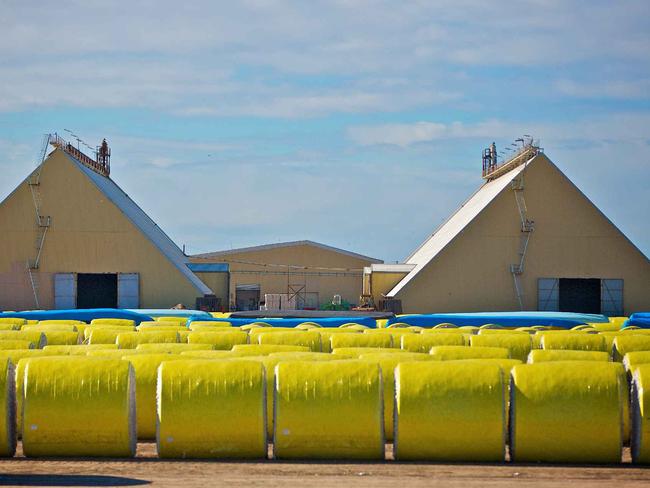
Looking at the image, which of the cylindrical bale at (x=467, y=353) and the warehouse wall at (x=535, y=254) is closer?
the cylindrical bale at (x=467, y=353)

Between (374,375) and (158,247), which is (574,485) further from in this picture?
(158,247)

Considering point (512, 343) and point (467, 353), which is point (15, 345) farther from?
point (512, 343)

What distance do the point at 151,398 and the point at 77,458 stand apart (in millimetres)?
1496

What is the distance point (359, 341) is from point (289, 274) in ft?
137

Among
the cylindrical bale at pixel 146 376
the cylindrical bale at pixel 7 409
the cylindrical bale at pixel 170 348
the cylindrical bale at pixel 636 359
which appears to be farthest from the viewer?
the cylindrical bale at pixel 170 348

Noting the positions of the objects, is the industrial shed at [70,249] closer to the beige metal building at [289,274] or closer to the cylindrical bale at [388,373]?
the beige metal building at [289,274]

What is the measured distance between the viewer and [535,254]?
1764 inches

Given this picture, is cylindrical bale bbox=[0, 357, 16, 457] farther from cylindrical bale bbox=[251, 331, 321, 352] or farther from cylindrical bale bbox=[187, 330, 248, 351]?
cylindrical bale bbox=[251, 331, 321, 352]

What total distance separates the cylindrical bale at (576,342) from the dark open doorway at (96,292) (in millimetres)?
33213

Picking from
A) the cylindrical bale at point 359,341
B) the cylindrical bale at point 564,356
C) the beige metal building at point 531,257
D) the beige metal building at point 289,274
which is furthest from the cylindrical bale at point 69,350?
the beige metal building at point 289,274

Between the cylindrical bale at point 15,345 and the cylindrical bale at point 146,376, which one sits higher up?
the cylindrical bale at point 15,345

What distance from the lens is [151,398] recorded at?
11977 millimetres

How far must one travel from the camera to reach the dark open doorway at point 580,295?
151 feet

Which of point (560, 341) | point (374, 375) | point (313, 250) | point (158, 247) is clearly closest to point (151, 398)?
point (374, 375)
